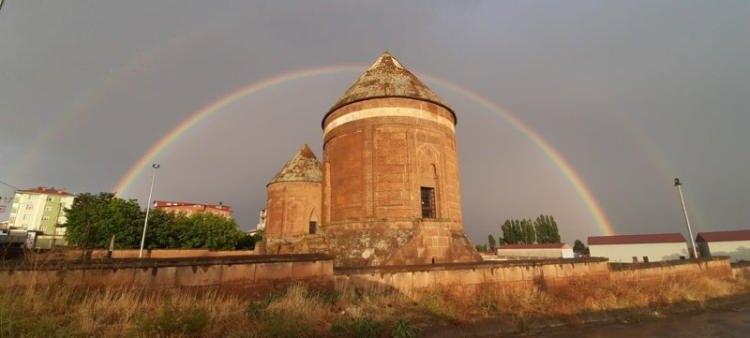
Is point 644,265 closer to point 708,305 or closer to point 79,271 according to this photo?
point 708,305

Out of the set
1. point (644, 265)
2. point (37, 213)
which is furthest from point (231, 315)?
point (37, 213)

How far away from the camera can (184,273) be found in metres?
7.85

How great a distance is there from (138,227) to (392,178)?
2855 cm

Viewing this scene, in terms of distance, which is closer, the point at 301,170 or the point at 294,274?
the point at 294,274

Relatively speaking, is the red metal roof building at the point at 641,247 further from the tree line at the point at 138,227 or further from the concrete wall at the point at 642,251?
the tree line at the point at 138,227

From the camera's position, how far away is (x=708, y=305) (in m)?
13.4

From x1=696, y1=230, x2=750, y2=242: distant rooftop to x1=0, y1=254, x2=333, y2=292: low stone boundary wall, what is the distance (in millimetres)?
59303

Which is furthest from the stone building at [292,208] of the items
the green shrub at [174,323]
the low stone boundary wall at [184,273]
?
the green shrub at [174,323]

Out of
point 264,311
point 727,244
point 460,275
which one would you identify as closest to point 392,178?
point 460,275

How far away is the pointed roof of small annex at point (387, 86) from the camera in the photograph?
1700cm

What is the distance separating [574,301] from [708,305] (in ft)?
23.3

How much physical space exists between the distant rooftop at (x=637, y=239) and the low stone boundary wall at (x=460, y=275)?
154 ft

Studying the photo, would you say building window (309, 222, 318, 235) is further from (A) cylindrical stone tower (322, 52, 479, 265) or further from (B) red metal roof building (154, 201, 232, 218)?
(B) red metal roof building (154, 201, 232, 218)

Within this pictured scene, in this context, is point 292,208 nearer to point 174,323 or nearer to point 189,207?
point 174,323
